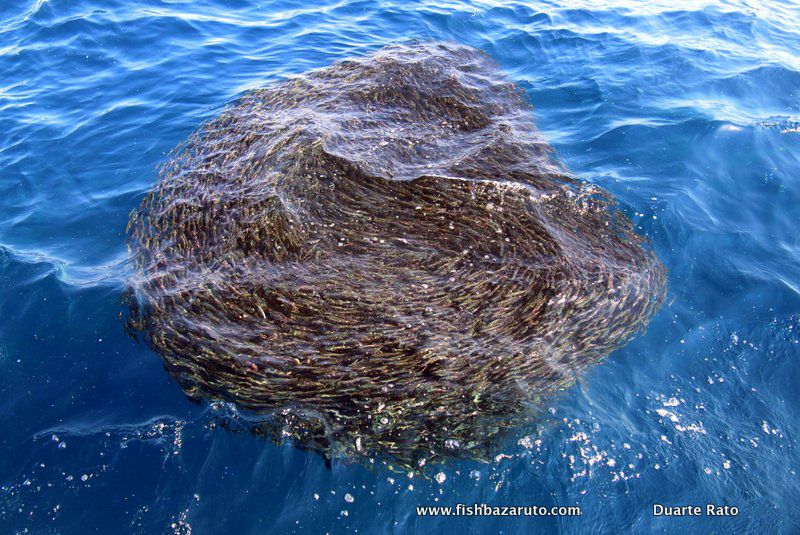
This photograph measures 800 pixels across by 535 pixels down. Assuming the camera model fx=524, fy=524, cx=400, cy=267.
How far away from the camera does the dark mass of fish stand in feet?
13.4

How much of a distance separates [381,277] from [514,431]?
69.2 inches

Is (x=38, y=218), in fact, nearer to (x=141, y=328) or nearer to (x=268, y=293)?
(x=141, y=328)

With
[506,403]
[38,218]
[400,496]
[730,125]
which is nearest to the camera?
[400,496]

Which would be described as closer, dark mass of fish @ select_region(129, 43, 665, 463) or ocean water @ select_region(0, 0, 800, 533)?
ocean water @ select_region(0, 0, 800, 533)

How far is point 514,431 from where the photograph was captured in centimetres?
404

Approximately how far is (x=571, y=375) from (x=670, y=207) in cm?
305

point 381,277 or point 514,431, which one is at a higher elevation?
point 381,277

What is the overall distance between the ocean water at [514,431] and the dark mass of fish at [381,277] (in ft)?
0.83

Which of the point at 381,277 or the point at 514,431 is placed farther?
the point at 381,277

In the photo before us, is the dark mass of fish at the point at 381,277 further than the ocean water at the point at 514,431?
Yes

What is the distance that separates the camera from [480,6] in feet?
38.8

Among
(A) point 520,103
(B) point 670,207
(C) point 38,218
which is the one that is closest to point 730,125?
(B) point 670,207

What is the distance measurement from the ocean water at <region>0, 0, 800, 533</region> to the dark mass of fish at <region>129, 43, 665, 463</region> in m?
0.25

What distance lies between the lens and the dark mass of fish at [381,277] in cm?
409
